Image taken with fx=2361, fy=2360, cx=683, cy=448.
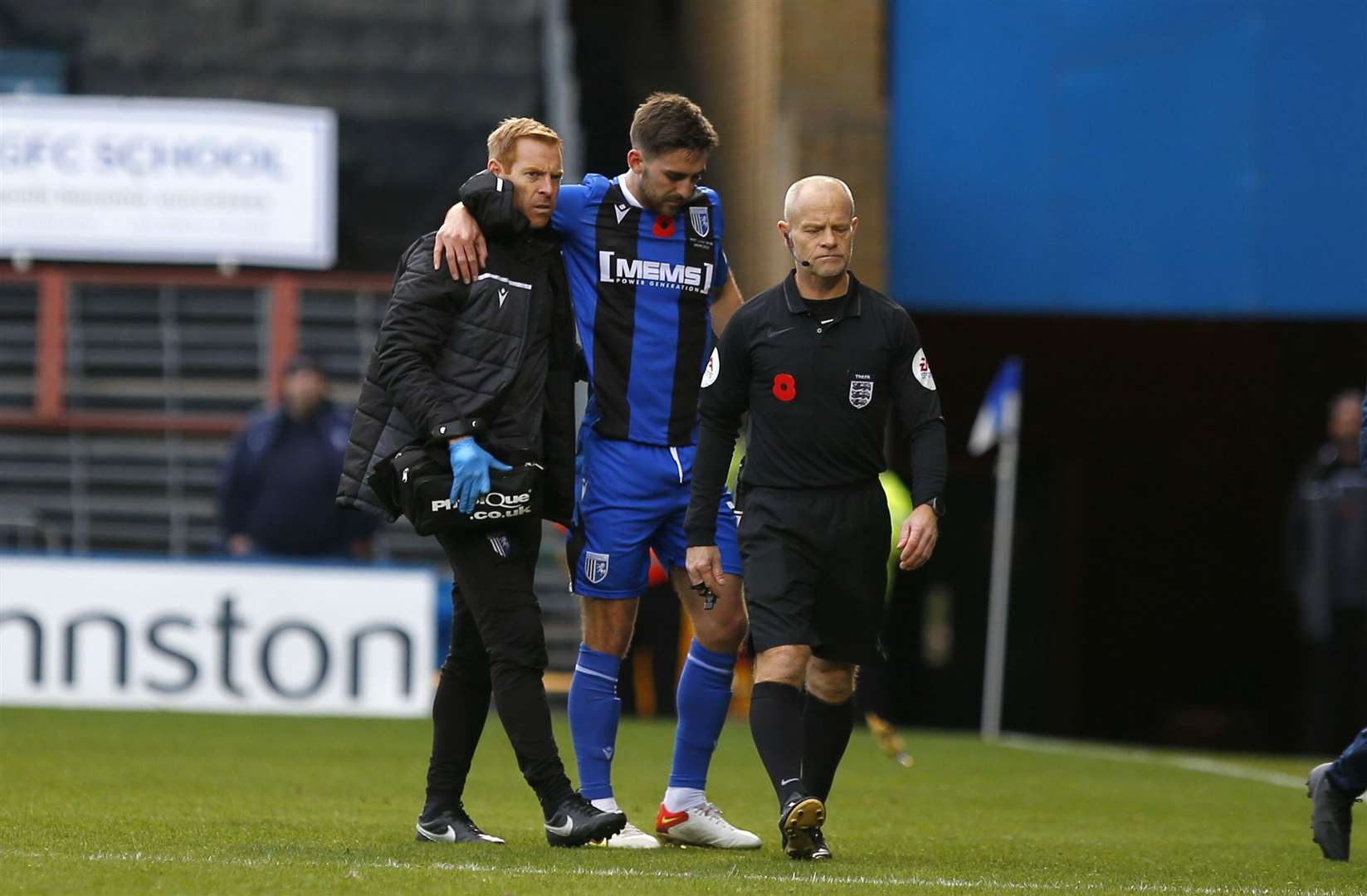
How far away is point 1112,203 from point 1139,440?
4348 mm

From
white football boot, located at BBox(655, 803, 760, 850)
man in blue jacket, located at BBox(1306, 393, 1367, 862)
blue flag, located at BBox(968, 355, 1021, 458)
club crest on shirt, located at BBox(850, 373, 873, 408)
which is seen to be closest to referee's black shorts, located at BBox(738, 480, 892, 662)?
club crest on shirt, located at BBox(850, 373, 873, 408)

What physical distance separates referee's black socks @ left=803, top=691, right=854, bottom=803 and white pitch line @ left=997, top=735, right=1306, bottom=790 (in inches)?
196

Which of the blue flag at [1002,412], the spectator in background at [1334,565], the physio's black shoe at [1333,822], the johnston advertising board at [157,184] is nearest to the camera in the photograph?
the physio's black shoe at [1333,822]

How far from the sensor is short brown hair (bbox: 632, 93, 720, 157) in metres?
6.88

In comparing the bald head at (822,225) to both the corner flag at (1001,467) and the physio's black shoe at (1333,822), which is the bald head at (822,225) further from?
the corner flag at (1001,467)

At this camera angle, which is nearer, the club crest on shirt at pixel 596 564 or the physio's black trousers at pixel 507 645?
the physio's black trousers at pixel 507 645

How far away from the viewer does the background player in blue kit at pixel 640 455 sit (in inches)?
277

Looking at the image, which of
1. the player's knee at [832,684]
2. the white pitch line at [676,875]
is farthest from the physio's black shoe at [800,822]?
the player's knee at [832,684]

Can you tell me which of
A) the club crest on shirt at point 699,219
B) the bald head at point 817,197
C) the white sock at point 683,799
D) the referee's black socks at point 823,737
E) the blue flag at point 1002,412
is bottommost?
the white sock at point 683,799

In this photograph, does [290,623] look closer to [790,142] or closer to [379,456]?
[790,142]

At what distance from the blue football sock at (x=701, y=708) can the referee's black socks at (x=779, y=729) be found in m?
0.39

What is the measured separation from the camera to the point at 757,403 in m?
6.85

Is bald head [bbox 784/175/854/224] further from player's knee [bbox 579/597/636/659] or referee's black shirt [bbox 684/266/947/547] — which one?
player's knee [bbox 579/597/636/659]

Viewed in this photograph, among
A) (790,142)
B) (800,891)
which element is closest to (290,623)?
(790,142)
